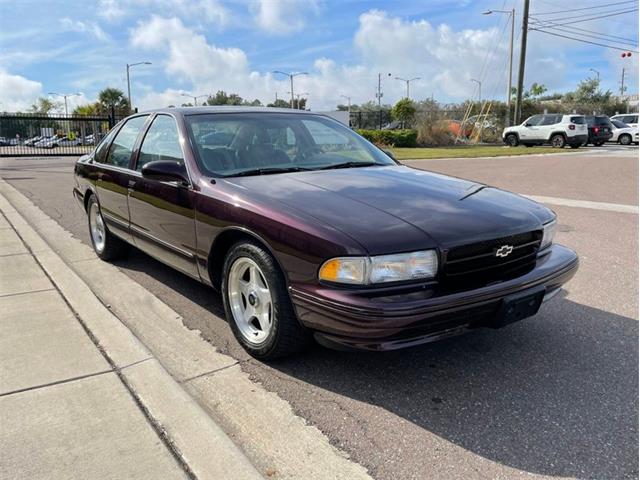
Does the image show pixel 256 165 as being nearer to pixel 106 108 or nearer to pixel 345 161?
pixel 345 161

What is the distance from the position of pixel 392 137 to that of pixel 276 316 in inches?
1060

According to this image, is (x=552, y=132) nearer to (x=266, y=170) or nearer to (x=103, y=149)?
(x=103, y=149)

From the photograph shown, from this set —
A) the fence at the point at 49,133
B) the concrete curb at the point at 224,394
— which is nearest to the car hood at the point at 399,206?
the concrete curb at the point at 224,394

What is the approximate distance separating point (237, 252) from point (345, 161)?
1.28 metres

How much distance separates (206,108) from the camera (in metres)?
4.25

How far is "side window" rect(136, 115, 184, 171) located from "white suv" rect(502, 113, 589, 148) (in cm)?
2646

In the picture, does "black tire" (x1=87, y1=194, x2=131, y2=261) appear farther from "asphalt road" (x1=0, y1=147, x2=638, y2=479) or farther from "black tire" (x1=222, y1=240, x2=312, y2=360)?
"black tire" (x1=222, y1=240, x2=312, y2=360)

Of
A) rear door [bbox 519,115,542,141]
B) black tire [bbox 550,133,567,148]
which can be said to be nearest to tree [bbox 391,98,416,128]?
rear door [bbox 519,115,542,141]

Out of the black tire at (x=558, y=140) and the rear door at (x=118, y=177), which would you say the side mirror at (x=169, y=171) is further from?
the black tire at (x=558, y=140)

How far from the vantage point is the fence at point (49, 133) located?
26.8m

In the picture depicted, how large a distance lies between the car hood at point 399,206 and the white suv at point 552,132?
2612cm

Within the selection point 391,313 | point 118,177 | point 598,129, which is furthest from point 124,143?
point 598,129

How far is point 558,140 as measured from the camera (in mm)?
27141

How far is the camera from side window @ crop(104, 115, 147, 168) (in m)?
4.70
